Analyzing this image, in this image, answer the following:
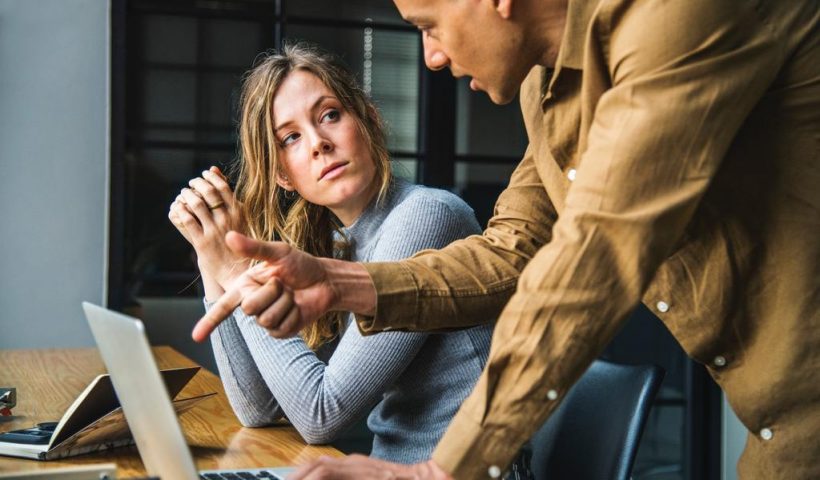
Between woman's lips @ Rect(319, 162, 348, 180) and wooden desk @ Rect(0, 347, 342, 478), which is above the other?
woman's lips @ Rect(319, 162, 348, 180)

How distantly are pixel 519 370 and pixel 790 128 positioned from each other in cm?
42

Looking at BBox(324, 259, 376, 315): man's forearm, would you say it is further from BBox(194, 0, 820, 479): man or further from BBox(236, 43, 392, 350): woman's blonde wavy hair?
BBox(236, 43, 392, 350): woman's blonde wavy hair

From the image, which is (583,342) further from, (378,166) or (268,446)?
(378,166)

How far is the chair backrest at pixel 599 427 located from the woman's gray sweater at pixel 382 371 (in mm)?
173

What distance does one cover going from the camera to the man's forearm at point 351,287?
1190mm

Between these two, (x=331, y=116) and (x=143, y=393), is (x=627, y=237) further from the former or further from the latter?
(x=331, y=116)

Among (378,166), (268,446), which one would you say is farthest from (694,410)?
(268,446)

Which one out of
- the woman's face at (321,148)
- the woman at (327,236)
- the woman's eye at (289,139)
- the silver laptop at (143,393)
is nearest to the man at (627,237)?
the silver laptop at (143,393)

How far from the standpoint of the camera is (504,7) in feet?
3.77

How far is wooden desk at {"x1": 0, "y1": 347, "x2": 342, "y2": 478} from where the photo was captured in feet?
4.78

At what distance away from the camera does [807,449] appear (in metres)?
1.11

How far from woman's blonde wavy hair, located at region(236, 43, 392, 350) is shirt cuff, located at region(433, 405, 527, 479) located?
107 cm

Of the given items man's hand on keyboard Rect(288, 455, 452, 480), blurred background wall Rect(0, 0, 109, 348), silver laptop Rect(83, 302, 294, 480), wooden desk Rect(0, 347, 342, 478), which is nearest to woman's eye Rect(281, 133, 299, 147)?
wooden desk Rect(0, 347, 342, 478)

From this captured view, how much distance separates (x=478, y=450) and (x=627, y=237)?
0.78 feet
